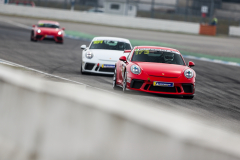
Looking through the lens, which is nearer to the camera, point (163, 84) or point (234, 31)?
point (163, 84)

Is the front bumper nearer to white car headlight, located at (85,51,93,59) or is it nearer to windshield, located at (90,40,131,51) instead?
white car headlight, located at (85,51,93,59)

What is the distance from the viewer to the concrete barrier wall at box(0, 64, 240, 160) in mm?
2354

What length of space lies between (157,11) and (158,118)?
44.1 meters

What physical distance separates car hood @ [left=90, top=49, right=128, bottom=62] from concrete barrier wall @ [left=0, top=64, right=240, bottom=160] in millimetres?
9076

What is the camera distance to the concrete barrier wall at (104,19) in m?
42.7

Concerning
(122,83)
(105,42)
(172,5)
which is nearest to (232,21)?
(172,5)

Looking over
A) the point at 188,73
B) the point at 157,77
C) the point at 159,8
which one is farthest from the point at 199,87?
the point at 159,8

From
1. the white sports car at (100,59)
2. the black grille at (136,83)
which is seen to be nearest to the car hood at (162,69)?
the black grille at (136,83)

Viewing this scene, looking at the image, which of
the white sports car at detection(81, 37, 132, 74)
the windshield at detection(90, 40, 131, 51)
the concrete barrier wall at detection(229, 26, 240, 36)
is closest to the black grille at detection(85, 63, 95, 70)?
the white sports car at detection(81, 37, 132, 74)

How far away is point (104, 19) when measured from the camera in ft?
149

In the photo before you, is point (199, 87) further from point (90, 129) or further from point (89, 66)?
point (90, 129)

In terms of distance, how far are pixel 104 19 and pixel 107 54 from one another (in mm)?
32718

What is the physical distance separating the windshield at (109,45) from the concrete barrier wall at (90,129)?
992cm

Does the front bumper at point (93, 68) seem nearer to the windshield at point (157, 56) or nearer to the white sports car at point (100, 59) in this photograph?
the white sports car at point (100, 59)
